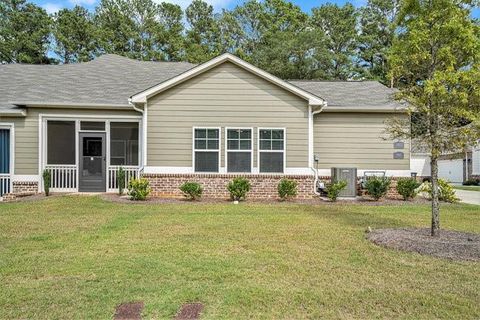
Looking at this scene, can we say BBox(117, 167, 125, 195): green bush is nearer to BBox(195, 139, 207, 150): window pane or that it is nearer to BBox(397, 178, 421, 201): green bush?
BBox(195, 139, 207, 150): window pane

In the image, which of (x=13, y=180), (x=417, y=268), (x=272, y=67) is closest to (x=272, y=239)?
(x=417, y=268)

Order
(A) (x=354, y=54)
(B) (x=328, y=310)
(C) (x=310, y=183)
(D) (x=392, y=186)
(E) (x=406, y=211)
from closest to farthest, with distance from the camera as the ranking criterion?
1. (B) (x=328, y=310)
2. (E) (x=406, y=211)
3. (C) (x=310, y=183)
4. (D) (x=392, y=186)
5. (A) (x=354, y=54)

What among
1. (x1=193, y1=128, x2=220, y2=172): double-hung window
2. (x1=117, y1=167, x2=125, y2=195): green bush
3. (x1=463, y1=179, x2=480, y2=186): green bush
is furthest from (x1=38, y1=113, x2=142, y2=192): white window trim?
(x1=463, y1=179, x2=480, y2=186): green bush

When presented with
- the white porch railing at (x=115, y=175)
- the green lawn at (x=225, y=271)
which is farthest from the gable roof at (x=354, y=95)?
the white porch railing at (x=115, y=175)

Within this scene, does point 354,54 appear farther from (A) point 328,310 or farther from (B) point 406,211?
(A) point 328,310

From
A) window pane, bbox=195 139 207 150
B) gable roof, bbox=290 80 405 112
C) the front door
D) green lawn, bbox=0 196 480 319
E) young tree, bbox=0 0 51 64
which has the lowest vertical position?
green lawn, bbox=0 196 480 319

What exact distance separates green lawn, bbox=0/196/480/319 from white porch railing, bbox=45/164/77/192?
5.16 metres

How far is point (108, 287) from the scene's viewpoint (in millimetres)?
4133

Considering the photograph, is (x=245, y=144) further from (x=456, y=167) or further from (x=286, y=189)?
(x=456, y=167)

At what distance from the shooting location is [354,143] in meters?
13.8

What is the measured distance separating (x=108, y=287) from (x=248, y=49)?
121ft

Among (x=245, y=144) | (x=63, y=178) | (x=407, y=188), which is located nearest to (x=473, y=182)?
(x=407, y=188)

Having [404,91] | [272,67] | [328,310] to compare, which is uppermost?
[272,67]

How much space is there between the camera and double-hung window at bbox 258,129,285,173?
12.8 metres
